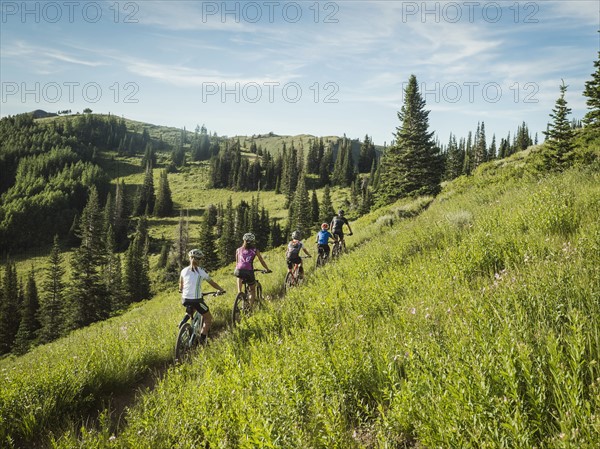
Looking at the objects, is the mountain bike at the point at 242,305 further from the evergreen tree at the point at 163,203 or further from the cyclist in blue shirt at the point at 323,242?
the evergreen tree at the point at 163,203

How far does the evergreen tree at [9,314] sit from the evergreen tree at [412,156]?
73189mm

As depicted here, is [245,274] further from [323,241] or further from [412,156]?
[412,156]

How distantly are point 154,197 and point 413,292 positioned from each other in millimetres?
149331

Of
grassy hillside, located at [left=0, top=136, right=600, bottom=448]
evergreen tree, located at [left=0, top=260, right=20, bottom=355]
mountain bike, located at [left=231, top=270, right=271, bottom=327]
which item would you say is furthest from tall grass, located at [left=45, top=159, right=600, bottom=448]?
evergreen tree, located at [left=0, top=260, right=20, bottom=355]

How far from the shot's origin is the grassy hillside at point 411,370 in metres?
2.31

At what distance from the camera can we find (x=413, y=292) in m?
5.18

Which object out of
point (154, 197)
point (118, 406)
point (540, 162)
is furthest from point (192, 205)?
point (118, 406)

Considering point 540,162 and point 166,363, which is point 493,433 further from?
point 540,162

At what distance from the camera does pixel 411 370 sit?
10.4 feet

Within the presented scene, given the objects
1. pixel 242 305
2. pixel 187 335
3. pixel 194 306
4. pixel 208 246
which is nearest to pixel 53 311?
pixel 208 246

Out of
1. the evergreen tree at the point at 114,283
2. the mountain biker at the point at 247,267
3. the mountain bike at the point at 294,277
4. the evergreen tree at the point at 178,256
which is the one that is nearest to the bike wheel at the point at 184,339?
the mountain biker at the point at 247,267

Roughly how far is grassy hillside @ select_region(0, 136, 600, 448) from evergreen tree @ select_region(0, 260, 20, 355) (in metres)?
77.0

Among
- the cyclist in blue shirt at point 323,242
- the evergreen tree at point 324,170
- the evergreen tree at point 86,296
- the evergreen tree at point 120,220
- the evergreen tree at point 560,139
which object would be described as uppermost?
the evergreen tree at point 324,170

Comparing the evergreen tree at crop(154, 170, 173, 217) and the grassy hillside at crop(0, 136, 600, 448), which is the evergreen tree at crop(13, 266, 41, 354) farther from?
the grassy hillside at crop(0, 136, 600, 448)
